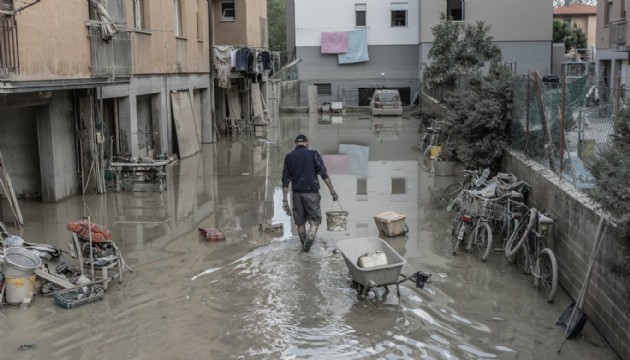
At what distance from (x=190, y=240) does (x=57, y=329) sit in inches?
169

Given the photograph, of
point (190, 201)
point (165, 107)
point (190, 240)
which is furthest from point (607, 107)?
point (165, 107)

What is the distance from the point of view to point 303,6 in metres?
49.2

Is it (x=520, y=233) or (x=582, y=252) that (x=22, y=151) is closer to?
(x=520, y=233)

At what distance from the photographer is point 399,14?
49.0 meters

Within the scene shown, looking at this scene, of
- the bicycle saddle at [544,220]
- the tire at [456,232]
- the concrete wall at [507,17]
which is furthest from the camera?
the concrete wall at [507,17]

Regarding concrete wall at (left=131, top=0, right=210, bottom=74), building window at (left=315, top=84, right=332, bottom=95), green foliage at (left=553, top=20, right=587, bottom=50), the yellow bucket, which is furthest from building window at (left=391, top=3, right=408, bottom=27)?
the yellow bucket

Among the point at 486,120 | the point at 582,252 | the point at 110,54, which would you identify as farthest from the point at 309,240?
the point at 110,54

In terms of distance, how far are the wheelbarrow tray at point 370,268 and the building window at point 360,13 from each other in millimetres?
41444

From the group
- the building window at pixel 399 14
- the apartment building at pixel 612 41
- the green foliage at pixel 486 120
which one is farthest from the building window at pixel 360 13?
the green foliage at pixel 486 120

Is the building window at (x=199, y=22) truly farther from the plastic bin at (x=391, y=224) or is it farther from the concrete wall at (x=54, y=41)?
the plastic bin at (x=391, y=224)

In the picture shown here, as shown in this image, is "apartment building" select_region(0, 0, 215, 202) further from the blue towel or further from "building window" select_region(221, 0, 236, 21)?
the blue towel

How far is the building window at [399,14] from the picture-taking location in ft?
160

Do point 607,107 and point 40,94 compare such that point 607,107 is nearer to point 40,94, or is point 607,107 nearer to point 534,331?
point 534,331

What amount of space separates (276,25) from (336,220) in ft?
221
